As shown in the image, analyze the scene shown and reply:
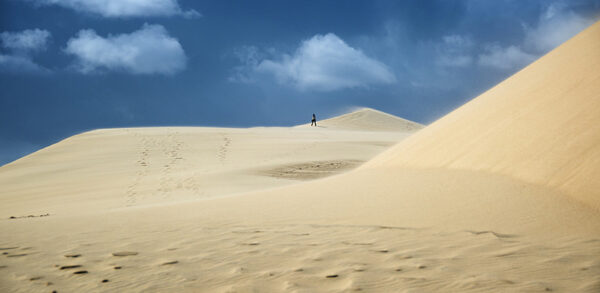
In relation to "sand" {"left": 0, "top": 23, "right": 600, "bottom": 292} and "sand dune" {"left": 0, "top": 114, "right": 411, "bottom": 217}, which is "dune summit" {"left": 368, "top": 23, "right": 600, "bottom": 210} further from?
"sand dune" {"left": 0, "top": 114, "right": 411, "bottom": 217}

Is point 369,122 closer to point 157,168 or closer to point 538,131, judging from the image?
point 157,168

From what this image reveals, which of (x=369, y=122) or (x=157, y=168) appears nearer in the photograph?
(x=157, y=168)

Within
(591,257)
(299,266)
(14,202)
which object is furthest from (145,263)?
(14,202)

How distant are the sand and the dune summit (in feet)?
0.08

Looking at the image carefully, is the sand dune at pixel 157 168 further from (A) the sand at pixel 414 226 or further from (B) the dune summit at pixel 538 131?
(B) the dune summit at pixel 538 131

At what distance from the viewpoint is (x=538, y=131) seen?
584 cm

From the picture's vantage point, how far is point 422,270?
120 inches

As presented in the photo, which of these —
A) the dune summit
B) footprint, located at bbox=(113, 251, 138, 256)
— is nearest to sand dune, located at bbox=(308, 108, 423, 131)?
the dune summit

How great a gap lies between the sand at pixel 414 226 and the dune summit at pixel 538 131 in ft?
0.08

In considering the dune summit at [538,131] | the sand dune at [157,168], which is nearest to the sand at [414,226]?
the dune summit at [538,131]

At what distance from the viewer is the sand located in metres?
3.02

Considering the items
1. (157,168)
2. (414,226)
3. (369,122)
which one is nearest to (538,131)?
(414,226)

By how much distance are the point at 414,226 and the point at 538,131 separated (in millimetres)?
2834

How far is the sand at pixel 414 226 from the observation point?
9.90 feet
